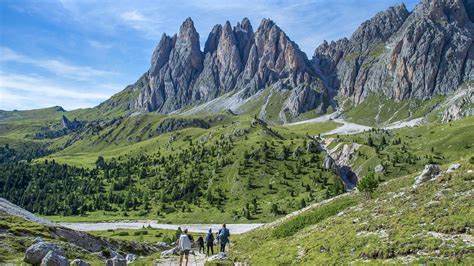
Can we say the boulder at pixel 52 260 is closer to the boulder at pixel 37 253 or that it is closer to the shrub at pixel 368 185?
the boulder at pixel 37 253

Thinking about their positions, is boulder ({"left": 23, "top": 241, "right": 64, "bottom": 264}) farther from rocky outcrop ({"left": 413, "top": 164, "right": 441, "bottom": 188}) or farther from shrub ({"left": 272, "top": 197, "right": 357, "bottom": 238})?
rocky outcrop ({"left": 413, "top": 164, "right": 441, "bottom": 188})

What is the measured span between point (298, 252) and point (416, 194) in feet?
52.7

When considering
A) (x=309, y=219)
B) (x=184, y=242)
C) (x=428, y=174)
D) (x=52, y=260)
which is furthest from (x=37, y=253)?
(x=428, y=174)

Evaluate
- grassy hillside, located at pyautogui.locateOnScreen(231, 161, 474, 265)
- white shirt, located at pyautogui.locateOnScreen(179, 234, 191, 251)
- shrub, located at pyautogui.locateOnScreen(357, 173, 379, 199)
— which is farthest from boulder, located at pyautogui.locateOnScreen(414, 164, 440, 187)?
white shirt, located at pyautogui.locateOnScreen(179, 234, 191, 251)

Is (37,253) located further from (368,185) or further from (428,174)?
(428,174)

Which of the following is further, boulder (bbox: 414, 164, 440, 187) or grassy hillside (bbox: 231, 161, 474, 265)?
boulder (bbox: 414, 164, 440, 187)

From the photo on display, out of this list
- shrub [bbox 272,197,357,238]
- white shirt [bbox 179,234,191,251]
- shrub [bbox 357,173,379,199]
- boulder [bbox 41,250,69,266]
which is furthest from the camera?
shrub [bbox 357,173,379,199]

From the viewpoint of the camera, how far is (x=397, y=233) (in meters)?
32.2

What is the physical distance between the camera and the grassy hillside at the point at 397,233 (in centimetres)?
2805

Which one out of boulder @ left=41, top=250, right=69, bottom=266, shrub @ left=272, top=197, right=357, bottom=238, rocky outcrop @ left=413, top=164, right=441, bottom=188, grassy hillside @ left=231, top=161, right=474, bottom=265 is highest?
boulder @ left=41, top=250, right=69, bottom=266

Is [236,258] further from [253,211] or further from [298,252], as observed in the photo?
[253,211]

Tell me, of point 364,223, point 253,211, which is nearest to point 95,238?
point 364,223

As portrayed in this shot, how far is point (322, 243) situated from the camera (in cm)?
3650

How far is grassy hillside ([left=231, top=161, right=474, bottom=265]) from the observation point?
92.0ft
